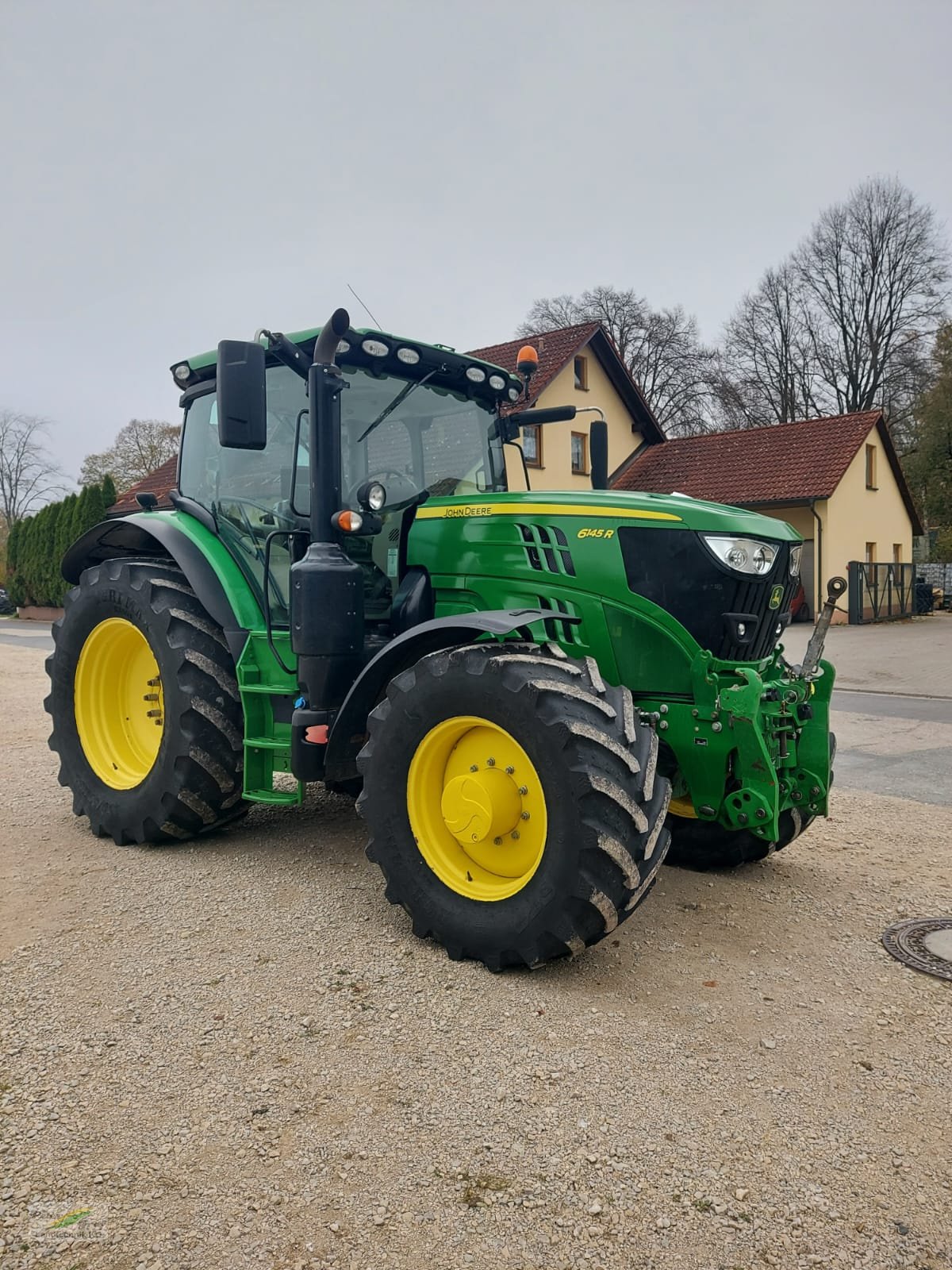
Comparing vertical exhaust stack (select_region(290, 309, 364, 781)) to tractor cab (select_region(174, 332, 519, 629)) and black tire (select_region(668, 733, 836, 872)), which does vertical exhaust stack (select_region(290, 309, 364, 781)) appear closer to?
tractor cab (select_region(174, 332, 519, 629))

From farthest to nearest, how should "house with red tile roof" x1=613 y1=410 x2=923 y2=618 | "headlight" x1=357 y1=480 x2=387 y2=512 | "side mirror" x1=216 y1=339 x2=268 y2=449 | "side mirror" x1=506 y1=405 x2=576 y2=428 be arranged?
"house with red tile roof" x1=613 y1=410 x2=923 y2=618, "side mirror" x1=506 y1=405 x2=576 y2=428, "headlight" x1=357 y1=480 x2=387 y2=512, "side mirror" x1=216 y1=339 x2=268 y2=449

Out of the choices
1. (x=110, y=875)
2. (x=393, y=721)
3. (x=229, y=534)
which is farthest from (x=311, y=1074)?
(x=229, y=534)

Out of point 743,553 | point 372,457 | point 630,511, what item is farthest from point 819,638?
point 372,457

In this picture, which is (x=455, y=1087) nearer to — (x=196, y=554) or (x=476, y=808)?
(x=476, y=808)

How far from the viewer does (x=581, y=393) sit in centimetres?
2409

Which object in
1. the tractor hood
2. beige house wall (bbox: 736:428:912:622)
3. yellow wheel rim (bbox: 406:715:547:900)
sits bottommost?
yellow wheel rim (bbox: 406:715:547:900)

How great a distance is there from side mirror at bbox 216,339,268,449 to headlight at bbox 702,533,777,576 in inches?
69.4

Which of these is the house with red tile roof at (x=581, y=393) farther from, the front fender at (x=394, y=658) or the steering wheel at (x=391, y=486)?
the front fender at (x=394, y=658)

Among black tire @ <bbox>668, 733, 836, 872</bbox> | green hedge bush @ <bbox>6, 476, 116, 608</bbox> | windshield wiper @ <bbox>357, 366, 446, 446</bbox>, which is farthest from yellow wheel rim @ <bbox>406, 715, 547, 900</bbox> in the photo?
green hedge bush @ <bbox>6, 476, 116, 608</bbox>

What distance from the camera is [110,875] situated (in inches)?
167

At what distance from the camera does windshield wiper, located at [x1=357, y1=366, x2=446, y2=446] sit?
13.9ft

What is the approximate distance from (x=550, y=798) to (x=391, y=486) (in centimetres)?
185

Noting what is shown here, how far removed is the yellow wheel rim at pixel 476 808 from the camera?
323 cm

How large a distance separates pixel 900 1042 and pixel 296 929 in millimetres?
2135
